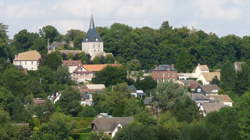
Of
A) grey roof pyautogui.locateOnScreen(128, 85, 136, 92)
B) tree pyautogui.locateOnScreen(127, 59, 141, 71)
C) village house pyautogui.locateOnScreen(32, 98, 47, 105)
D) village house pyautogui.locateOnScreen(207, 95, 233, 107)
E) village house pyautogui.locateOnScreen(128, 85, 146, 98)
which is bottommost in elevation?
village house pyautogui.locateOnScreen(207, 95, 233, 107)

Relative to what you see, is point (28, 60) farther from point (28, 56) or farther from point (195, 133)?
point (195, 133)

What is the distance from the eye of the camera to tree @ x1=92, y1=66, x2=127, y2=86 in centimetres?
7581

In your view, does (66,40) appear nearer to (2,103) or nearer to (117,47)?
(117,47)

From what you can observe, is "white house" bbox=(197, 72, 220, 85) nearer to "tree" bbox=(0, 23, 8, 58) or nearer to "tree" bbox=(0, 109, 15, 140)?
"tree" bbox=(0, 23, 8, 58)

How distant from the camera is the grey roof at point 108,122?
58656 millimetres

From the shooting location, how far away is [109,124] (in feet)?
194

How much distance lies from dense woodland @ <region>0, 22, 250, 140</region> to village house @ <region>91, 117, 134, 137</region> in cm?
63

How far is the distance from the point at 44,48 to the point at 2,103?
103 feet

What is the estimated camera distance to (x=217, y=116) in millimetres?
54000

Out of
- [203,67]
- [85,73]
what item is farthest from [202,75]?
[85,73]

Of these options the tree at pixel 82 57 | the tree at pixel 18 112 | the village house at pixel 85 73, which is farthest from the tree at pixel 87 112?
the tree at pixel 82 57

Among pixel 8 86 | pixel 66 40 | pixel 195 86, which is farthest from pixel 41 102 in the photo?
pixel 66 40

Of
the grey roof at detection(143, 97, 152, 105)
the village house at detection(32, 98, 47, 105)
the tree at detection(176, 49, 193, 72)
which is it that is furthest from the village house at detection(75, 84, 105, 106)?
the tree at detection(176, 49, 193, 72)

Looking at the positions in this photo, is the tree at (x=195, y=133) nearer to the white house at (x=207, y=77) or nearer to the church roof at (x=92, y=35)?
the white house at (x=207, y=77)
